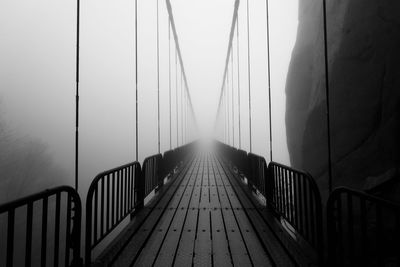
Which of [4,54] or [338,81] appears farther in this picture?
[4,54]

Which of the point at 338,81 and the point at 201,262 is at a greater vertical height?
the point at 338,81

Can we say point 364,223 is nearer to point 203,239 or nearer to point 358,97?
point 203,239

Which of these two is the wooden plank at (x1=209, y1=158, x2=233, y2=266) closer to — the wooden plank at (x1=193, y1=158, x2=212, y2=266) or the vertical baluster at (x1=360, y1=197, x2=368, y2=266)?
the wooden plank at (x1=193, y1=158, x2=212, y2=266)

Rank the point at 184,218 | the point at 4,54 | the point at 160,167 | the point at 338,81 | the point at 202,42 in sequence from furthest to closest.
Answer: the point at 4,54
the point at 202,42
the point at 338,81
the point at 160,167
the point at 184,218

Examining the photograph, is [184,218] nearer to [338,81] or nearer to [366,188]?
[366,188]

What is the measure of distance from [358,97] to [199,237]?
355 inches

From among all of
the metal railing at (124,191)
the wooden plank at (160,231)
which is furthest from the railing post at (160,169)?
the wooden plank at (160,231)

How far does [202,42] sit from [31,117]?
1520 inches

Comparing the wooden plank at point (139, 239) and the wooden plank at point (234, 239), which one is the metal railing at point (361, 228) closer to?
the wooden plank at point (234, 239)

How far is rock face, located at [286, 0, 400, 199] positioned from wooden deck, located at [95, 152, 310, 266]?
6.08 metres

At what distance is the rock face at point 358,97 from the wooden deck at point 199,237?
20.0 ft

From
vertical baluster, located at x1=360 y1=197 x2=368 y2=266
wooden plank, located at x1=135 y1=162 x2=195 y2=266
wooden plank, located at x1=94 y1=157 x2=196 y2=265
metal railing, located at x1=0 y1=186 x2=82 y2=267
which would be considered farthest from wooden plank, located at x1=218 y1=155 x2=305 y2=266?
metal railing, located at x1=0 y1=186 x2=82 y2=267

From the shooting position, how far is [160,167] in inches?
252

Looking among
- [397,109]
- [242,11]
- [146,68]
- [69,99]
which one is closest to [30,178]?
[242,11]
